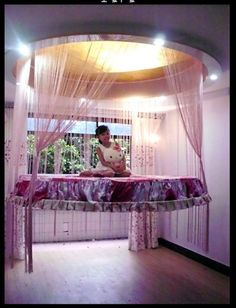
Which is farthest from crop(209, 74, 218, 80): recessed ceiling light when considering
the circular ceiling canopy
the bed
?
the bed

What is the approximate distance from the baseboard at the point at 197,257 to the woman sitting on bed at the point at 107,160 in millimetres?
1703

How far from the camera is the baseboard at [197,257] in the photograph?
3.77 m

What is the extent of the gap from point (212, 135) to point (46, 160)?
7.42ft

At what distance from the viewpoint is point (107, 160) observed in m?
3.41

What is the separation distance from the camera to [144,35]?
2162 millimetres

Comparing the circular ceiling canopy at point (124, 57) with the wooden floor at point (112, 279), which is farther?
the wooden floor at point (112, 279)

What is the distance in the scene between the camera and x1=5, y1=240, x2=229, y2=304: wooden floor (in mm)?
2955

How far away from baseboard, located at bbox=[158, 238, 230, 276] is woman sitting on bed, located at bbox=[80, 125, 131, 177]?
5.59 ft

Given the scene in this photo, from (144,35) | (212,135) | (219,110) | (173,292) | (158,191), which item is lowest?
(173,292)

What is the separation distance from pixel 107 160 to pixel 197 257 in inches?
79.3

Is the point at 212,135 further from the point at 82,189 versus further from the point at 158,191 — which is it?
the point at 82,189

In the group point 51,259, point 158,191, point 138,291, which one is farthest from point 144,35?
point 51,259

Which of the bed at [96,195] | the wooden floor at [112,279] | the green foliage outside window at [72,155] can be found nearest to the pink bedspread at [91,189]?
the bed at [96,195]

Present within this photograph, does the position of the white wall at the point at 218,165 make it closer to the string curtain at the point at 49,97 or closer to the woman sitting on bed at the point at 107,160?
the woman sitting on bed at the point at 107,160
